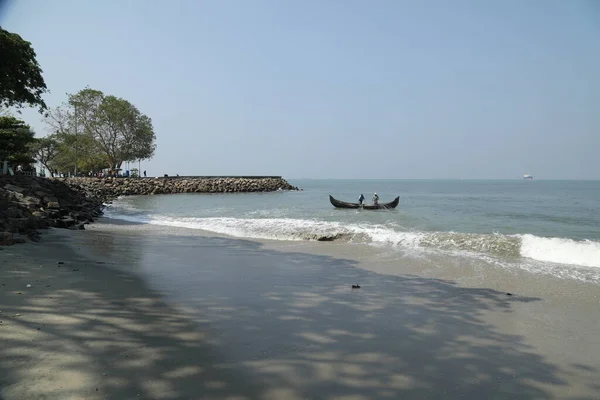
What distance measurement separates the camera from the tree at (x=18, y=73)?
17.1 metres

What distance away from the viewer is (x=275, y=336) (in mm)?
4133

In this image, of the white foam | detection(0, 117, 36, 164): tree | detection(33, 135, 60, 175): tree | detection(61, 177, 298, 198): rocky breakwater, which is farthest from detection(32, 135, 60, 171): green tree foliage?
the white foam

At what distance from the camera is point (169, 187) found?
5506 centimetres

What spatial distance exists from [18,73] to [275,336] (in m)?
21.5

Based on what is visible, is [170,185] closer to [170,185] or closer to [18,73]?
[170,185]

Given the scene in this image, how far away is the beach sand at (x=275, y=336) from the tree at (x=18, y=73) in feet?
47.1

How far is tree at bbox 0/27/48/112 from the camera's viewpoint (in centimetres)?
1711

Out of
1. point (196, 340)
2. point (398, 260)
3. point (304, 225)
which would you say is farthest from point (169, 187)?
point (196, 340)

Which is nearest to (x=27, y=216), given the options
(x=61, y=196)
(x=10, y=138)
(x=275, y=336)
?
(x=275, y=336)

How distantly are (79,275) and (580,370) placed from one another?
690 centimetres

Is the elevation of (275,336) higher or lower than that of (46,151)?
lower

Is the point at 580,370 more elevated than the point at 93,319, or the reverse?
the point at 93,319

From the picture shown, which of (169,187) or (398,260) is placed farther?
(169,187)

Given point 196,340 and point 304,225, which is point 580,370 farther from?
point 304,225
